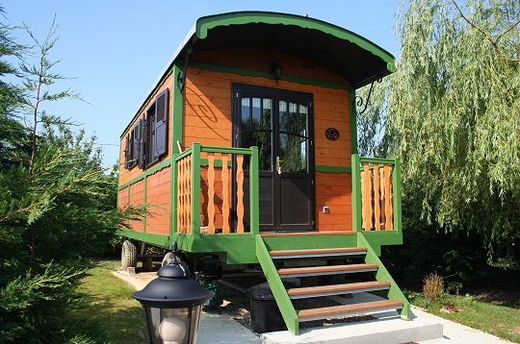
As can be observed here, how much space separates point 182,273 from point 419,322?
12.4 ft

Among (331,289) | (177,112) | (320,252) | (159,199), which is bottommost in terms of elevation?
(331,289)

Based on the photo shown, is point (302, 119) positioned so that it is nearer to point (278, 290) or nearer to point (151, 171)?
point (151, 171)

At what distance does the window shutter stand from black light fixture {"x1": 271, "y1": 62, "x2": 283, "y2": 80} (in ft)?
5.33

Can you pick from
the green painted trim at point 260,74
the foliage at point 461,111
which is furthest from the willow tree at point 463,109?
Answer: the green painted trim at point 260,74

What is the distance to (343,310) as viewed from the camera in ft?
15.6

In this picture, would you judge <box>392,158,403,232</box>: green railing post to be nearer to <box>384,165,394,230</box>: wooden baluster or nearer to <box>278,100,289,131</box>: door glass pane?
<box>384,165,394,230</box>: wooden baluster

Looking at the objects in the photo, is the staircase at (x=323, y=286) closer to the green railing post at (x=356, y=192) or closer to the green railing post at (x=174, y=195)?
the green railing post at (x=356, y=192)

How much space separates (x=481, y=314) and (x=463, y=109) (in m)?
3.14

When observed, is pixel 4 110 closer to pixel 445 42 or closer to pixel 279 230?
pixel 279 230

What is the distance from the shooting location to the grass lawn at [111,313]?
3.15 meters

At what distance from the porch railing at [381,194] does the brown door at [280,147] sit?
892 mm

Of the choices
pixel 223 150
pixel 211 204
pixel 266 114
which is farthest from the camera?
pixel 266 114

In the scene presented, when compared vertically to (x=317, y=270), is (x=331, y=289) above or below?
below

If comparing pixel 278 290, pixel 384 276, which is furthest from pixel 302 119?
pixel 278 290
